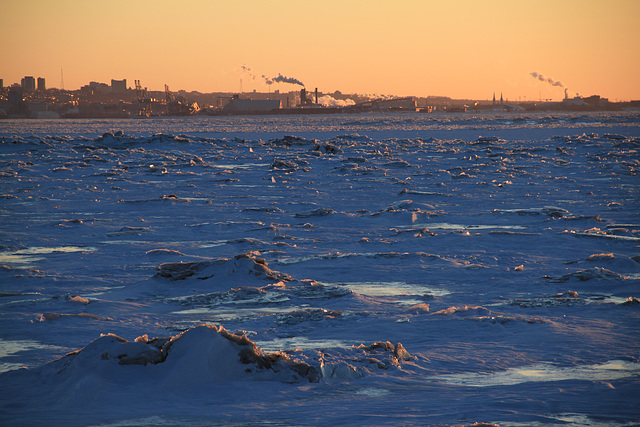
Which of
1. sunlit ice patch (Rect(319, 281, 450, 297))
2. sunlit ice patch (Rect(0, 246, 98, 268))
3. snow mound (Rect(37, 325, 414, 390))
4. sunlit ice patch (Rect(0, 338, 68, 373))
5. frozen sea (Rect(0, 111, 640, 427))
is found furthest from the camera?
sunlit ice patch (Rect(0, 246, 98, 268))

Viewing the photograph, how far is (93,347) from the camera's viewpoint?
11.2 feet

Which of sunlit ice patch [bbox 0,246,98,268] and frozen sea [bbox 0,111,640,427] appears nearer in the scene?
frozen sea [bbox 0,111,640,427]

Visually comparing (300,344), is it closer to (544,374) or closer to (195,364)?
(195,364)

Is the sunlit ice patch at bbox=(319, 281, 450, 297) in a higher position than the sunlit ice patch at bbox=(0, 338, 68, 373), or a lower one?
higher

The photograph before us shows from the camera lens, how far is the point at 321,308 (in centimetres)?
469

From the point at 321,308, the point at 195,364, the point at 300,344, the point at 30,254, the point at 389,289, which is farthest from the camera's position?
the point at 30,254

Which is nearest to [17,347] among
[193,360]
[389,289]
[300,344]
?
[193,360]

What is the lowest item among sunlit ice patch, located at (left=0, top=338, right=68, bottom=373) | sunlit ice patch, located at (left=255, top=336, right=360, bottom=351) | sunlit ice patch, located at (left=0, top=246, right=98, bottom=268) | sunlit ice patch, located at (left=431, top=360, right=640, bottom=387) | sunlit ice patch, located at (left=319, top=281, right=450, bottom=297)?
sunlit ice patch, located at (left=431, top=360, right=640, bottom=387)

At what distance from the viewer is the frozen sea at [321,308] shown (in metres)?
3.06

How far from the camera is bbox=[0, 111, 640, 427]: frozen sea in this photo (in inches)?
120

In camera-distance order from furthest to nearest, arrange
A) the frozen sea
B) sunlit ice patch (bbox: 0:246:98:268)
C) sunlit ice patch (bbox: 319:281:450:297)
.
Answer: sunlit ice patch (bbox: 0:246:98:268) → sunlit ice patch (bbox: 319:281:450:297) → the frozen sea

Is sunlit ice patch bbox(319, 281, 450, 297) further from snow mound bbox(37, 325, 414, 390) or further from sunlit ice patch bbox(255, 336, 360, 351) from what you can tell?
snow mound bbox(37, 325, 414, 390)

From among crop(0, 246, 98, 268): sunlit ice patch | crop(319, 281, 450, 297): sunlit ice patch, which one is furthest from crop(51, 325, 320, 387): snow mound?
crop(0, 246, 98, 268): sunlit ice patch

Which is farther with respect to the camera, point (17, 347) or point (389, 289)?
point (389, 289)
